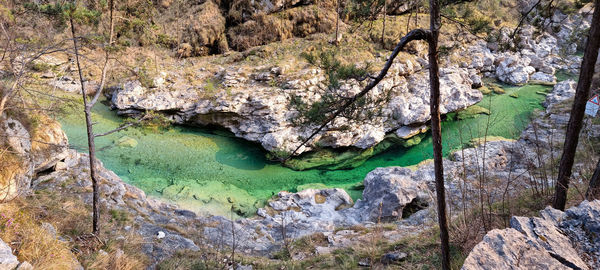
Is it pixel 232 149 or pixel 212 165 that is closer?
pixel 212 165

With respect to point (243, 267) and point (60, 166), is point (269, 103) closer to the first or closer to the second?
point (60, 166)

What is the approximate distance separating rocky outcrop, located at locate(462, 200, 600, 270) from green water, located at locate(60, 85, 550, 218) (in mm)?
8851

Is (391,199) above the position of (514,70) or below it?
below

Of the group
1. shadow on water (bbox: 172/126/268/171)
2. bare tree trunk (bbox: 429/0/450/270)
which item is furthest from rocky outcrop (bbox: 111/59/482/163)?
bare tree trunk (bbox: 429/0/450/270)

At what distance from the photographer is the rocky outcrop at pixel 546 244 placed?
2568 millimetres

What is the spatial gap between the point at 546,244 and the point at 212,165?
13.4 metres

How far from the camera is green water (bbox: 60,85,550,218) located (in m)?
12.3

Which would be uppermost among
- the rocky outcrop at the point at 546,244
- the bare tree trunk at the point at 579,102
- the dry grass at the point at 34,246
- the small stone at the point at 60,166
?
the bare tree trunk at the point at 579,102

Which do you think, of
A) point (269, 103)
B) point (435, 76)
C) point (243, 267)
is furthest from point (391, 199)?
point (269, 103)

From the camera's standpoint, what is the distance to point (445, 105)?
18547mm

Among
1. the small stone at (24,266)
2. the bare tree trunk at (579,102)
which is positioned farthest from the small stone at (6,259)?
the bare tree trunk at (579,102)

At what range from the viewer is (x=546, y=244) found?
9.06ft

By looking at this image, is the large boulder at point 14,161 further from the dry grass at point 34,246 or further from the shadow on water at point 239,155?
the shadow on water at point 239,155

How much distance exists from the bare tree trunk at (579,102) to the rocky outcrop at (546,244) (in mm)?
1068
